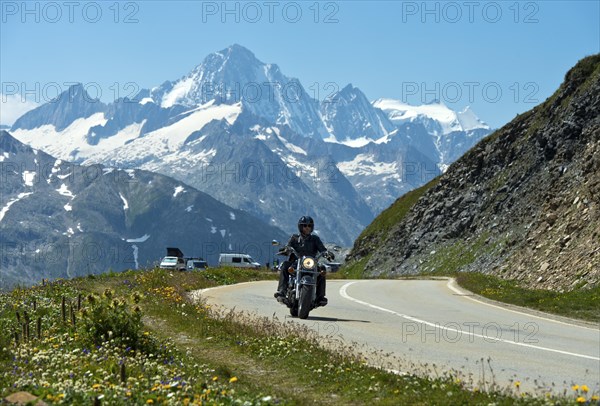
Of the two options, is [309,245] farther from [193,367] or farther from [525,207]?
[525,207]

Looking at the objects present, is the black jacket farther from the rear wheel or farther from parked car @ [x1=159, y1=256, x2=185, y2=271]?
parked car @ [x1=159, y1=256, x2=185, y2=271]

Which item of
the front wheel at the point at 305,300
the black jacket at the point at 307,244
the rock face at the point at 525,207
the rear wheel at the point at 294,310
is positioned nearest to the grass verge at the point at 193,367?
the front wheel at the point at 305,300

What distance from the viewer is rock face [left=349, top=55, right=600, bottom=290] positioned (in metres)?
34.3

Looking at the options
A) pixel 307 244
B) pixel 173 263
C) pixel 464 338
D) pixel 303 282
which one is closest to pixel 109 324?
pixel 303 282

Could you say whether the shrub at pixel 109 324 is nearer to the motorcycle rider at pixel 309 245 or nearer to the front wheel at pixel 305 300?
the front wheel at pixel 305 300

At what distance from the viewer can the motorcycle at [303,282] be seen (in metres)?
18.3

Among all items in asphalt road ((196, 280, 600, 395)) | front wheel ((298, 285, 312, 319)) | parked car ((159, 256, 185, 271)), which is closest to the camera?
asphalt road ((196, 280, 600, 395))

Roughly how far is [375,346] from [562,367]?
3.87 m

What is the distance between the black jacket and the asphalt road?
5.76ft

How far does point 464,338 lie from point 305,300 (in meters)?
4.81

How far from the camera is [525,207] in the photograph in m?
55.7

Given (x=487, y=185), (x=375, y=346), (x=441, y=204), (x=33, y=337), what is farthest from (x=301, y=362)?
(x=441, y=204)

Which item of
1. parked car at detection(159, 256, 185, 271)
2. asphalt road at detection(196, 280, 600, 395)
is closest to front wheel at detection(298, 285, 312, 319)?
asphalt road at detection(196, 280, 600, 395)

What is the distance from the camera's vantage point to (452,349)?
1341 centimetres
